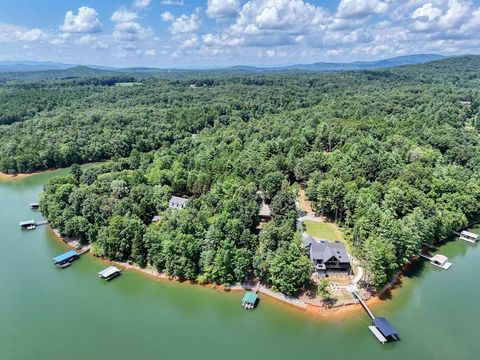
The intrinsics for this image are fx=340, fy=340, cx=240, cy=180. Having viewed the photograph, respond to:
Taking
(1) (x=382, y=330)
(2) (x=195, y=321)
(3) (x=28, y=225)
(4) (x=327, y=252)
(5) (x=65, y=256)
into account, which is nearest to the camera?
(1) (x=382, y=330)

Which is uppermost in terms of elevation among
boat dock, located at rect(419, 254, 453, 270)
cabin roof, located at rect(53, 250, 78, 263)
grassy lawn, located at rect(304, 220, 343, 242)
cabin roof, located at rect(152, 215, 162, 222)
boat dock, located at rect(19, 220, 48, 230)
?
cabin roof, located at rect(152, 215, 162, 222)

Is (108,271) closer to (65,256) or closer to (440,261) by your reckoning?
(65,256)

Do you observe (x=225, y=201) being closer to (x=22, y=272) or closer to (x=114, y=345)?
(x=114, y=345)

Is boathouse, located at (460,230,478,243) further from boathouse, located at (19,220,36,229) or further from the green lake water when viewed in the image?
boathouse, located at (19,220,36,229)

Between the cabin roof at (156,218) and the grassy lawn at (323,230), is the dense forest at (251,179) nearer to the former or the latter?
the cabin roof at (156,218)

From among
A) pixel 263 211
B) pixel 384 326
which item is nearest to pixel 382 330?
pixel 384 326

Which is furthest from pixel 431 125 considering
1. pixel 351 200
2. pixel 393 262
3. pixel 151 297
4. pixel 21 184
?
pixel 21 184

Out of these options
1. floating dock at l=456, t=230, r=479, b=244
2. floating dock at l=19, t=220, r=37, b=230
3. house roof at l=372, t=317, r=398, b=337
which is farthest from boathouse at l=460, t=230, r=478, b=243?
floating dock at l=19, t=220, r=37, b=230
